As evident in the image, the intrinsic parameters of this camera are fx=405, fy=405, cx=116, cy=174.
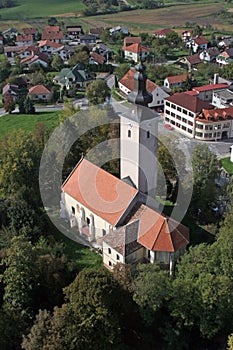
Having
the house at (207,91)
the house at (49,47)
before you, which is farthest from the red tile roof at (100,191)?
the house at (49,47)

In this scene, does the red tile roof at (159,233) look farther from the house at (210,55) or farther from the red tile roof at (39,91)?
the house at (210,55)

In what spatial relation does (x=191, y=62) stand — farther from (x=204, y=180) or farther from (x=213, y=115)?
(x=204, y=180)

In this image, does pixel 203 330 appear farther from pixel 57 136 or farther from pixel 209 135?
pixel 209 135

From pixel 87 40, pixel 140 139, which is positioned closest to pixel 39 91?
pixel 140 139

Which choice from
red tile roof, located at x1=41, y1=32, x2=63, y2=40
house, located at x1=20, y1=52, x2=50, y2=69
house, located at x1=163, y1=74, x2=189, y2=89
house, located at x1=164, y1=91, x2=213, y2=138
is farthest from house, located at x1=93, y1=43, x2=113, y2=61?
house, located at x1=164, y1=91, x2=213, y2=138

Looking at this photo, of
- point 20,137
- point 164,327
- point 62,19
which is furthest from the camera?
point 62,19

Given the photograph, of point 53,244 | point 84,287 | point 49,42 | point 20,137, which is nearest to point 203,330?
point 84,287

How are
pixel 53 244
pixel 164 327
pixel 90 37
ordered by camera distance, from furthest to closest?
1. pixel 90 37
2. pixel 53 244
3. pixel 164 327
